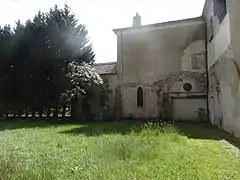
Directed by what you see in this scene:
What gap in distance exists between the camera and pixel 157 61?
846 inches

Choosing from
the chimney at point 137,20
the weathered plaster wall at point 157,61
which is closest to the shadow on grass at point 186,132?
the weathered plaster wall at point 157,61

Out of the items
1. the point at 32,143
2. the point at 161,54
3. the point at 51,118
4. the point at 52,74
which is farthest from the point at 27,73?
the point at 32,143

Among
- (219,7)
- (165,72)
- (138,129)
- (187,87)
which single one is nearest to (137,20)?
(165,72)

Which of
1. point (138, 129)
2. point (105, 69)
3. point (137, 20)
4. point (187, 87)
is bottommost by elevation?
point (138, 129)

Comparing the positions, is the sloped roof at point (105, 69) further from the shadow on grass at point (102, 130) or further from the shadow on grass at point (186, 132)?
the shadow on grass at point (186, 132)

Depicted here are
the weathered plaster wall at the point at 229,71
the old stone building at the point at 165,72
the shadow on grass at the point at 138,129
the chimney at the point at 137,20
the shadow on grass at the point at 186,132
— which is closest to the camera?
the weathered plaster wall at the point at 229,71

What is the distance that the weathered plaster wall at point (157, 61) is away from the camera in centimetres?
2047

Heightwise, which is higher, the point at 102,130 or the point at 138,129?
the point at 138,129

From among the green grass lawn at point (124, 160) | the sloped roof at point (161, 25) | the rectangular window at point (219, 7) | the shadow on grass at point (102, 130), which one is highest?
the sloped roof at point (161, 25)

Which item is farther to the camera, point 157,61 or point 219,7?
point 157,61

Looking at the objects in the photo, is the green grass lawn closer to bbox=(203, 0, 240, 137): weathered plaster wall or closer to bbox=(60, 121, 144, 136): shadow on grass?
bbox=(203, 0, 240, 137): weathered plaster wall

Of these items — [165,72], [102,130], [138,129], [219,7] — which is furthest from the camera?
[165,72]

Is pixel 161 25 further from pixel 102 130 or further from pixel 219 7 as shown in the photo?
pixel 102 130

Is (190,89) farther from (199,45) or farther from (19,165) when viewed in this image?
(19,165)
